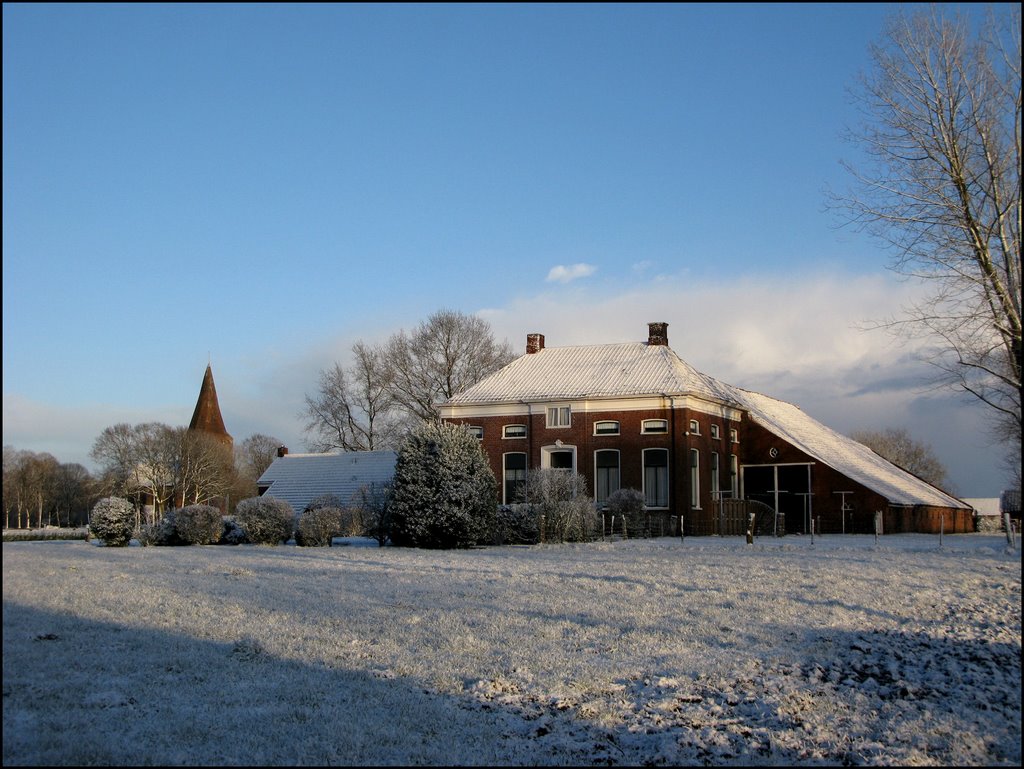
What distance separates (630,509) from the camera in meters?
34.9

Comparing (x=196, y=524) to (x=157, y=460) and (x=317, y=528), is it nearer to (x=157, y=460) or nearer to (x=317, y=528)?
(x=317, y=528)

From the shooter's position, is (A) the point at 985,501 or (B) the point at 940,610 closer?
(B) the point at 940,610

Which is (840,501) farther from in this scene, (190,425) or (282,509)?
(190,425)

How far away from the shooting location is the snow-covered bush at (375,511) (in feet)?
99.1

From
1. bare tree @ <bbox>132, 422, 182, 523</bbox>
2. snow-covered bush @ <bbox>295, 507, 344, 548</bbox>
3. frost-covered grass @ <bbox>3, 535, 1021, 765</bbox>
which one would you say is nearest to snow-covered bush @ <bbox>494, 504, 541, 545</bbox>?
snow-covered bush @ <bbox>295, 507, 344, 548</bbox>

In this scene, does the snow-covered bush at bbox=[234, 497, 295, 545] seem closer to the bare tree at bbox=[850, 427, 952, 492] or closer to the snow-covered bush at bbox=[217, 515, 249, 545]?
the snow-covered bush at bbox=[217, 515, 249, 545]

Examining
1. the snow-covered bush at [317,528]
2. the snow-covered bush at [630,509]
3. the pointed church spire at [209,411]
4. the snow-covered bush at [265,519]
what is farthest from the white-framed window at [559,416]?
the pointed church spire at [209,411]

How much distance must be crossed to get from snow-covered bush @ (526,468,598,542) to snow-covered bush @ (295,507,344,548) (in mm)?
6571

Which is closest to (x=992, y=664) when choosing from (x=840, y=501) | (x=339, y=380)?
(x=840, y=501)

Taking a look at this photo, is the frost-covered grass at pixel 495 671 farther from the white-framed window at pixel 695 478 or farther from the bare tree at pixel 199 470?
the bare tree at pixel 199 470

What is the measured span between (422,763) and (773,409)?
46761 mm

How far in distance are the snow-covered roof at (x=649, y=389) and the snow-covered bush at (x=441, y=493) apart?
1416 centimetres

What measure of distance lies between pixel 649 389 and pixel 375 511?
1591 cm

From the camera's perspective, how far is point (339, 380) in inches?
2579
